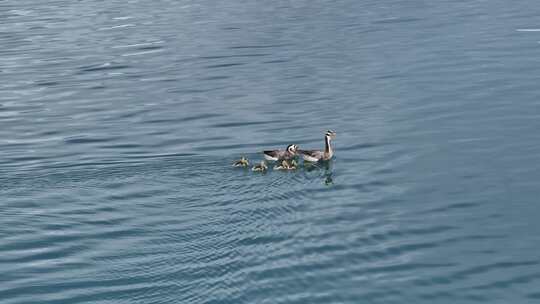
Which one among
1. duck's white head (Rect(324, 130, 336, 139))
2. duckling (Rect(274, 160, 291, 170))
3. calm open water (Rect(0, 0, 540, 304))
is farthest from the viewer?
duck's white head (Rect(324, 130, 336, 139))

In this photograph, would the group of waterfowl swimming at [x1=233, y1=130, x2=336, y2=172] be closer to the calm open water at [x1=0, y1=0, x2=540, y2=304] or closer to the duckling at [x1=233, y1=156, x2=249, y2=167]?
the duckling at [x1=233, y1=156, x2=249, y2=167]

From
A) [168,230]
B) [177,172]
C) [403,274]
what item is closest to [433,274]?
[403,274]

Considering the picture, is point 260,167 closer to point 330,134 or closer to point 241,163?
point 241,163

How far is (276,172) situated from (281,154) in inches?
28.0

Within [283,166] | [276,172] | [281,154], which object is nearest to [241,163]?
[276,172]

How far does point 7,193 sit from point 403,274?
1585cm

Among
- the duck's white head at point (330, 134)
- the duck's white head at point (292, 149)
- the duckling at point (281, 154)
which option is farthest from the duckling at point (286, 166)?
the duck's white head at point (330, 134)

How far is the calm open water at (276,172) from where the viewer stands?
3130cm

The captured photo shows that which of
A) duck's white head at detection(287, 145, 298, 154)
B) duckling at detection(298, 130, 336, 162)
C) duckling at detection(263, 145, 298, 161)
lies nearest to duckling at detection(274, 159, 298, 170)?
duckling at detection(263, 145, 298, 161)

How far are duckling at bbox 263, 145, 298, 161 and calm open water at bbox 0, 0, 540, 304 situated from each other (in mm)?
697

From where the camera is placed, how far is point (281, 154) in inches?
1602

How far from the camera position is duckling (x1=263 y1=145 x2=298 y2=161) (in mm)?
40750

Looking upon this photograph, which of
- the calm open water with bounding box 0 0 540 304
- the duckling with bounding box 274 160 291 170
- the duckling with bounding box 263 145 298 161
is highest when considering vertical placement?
the duckling with bounding box 263 145 298 161

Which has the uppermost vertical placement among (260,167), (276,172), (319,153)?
(319,153)
